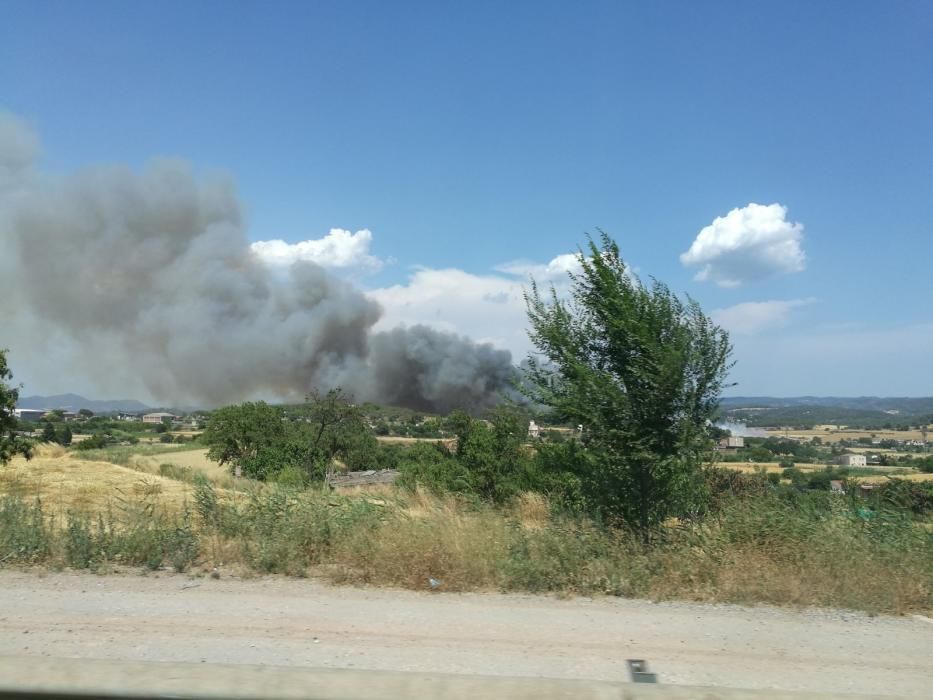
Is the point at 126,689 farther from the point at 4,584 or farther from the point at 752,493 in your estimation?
the point at 752,493

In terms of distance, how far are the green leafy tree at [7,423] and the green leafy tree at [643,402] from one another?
1497cm

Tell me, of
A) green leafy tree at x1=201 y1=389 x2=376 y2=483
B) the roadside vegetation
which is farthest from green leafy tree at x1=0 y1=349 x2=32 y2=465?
the roadside vegetation

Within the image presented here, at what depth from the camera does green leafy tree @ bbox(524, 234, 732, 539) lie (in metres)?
A: 6.71

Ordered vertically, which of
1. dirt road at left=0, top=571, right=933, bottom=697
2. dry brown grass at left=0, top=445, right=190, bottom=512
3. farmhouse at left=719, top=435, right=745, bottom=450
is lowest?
dry brown grass at left=0, top=445, right=190, bottom=512

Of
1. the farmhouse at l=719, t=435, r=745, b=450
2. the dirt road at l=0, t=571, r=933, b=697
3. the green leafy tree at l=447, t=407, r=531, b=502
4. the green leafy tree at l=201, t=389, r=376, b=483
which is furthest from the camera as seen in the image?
the green leafy tree at l=201, t=389, r=376, b=483

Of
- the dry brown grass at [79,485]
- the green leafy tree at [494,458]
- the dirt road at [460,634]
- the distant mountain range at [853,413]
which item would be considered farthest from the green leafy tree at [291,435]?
the dirt road at [460,634]

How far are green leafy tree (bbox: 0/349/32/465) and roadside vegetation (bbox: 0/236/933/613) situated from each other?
11.4 metres

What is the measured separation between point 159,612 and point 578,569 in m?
3.06

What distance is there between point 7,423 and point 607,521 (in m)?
16.1

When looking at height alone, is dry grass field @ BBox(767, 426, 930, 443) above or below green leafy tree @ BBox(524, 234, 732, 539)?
below

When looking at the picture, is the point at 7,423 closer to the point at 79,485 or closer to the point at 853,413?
the point at 79,485

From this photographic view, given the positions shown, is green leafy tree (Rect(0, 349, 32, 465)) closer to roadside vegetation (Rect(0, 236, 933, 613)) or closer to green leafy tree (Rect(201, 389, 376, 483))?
green leafy tree (Rect(201, 389, 376, 483))

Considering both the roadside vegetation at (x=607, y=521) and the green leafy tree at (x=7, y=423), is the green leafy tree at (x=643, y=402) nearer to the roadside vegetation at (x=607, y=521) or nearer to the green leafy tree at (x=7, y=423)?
the roadside vegetation at (x=607, y=521)

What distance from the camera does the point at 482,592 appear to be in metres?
5.30
